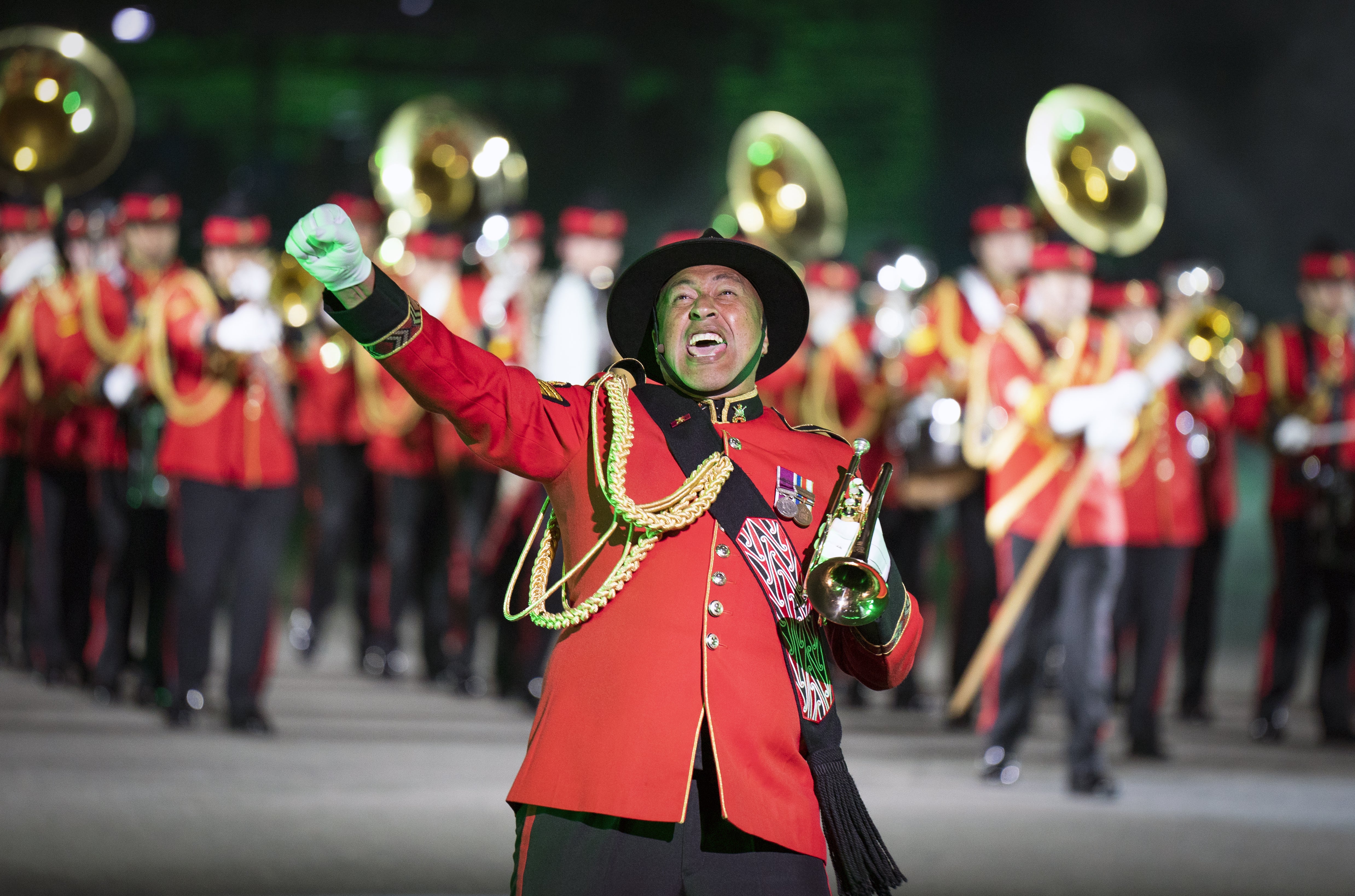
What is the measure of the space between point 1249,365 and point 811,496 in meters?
7.08

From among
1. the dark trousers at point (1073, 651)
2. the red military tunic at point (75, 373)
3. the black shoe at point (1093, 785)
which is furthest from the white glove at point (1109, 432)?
the red military tunic at point (75, 373)

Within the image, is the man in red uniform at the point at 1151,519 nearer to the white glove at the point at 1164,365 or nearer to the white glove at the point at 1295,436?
the white glove at the point at 1164,365

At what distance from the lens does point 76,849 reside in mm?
5441

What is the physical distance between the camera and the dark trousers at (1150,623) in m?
7.82

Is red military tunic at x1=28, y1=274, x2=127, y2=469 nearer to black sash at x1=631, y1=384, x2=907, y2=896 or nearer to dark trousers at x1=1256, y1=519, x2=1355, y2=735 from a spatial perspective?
dark trousers at x1=1256, y1=519, x2=1355, y2=735

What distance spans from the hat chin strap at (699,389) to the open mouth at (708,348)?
2.1 inches

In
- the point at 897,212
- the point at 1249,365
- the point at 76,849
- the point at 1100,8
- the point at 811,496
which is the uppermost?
the point at 1100,8

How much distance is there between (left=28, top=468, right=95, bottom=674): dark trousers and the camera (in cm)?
915

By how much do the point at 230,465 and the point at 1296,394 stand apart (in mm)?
5159

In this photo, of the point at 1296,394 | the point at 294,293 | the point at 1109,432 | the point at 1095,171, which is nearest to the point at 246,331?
the point at 294,293

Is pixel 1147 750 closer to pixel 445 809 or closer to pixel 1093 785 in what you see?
pixel 1093 785

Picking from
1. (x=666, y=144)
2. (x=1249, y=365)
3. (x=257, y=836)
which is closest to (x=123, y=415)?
(x=257, y=836)

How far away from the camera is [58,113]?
8195 millimetres

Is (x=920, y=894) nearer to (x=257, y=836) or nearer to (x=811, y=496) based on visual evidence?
(x=257, y=836)
